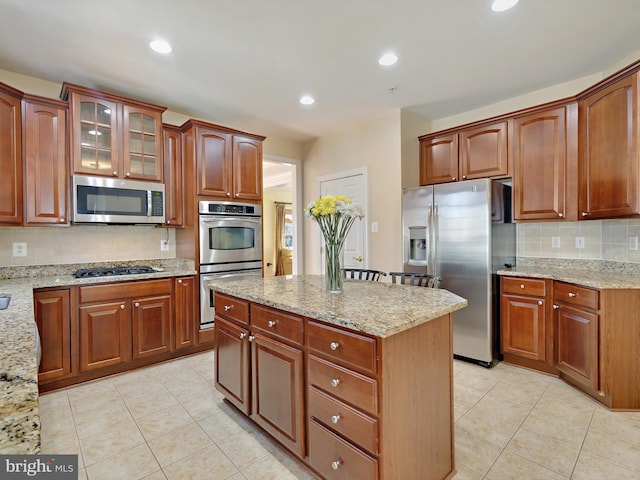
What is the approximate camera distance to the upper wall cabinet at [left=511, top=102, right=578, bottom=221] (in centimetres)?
280

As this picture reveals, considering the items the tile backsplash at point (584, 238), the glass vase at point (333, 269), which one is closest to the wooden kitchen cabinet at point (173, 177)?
the glass vase at point (333, 269)

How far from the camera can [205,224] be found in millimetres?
3381

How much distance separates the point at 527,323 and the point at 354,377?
2.27 m

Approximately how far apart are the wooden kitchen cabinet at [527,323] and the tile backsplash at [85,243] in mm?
3512

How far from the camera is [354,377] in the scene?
137 cm

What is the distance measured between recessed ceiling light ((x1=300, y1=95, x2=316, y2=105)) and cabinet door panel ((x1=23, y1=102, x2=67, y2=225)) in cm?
213

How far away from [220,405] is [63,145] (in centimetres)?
253

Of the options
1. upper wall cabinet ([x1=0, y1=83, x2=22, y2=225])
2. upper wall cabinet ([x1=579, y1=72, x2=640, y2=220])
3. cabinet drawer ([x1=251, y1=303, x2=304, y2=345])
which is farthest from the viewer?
upper wall cabinet ([x1=0, y1=83, x2=22, y2=225])

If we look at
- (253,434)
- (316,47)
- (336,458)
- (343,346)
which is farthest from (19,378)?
(316,47)

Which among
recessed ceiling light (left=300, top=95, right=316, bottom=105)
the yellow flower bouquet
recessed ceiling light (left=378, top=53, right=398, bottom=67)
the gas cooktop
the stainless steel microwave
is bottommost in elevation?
the gas cooktop

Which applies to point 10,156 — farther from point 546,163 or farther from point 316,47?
point 546,163

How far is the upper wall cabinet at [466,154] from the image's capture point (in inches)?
126

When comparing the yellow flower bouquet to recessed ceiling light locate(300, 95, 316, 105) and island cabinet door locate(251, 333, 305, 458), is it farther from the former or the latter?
recessed ceiling light locate(300, 95, 316, 105)

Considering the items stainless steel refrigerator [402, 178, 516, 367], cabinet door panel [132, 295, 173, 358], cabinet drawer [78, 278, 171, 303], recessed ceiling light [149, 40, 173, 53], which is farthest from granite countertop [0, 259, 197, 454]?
stainless steel refrigerator [402, 178, 516, 367]
